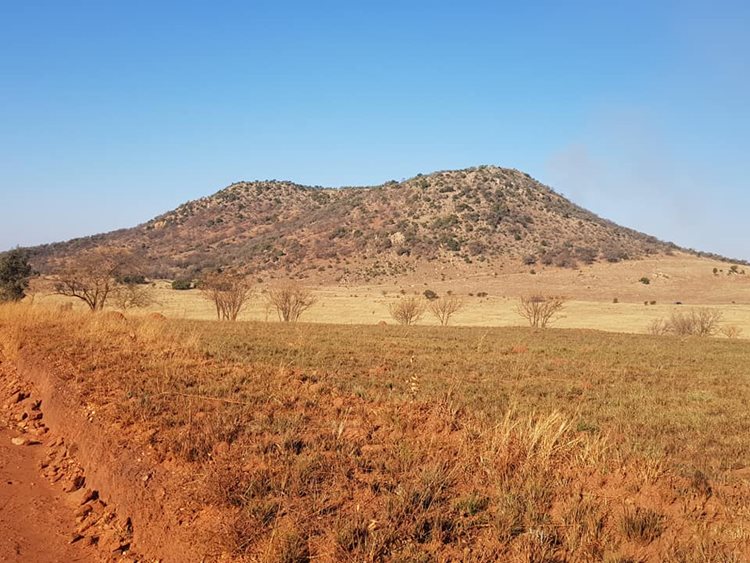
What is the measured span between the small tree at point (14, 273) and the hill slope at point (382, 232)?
148 feet

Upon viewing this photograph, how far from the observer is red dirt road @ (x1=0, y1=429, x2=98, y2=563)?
16.2 feet

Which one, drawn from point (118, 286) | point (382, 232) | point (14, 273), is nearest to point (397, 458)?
point (118, 286)

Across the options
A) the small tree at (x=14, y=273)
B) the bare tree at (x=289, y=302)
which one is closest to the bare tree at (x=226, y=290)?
the bare tree at (x=289, y=302)

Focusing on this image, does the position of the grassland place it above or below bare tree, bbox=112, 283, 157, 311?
below

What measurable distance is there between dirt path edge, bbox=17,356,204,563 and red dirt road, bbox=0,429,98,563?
1.42 feet

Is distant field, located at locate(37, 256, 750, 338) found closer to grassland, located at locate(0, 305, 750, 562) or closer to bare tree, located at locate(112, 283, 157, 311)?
bare tree, located at locate(112, 283, 157, 311)

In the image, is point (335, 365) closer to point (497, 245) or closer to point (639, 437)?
point (639, 437)

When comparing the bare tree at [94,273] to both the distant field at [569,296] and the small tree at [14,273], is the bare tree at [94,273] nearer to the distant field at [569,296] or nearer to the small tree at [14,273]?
the small tree at [14,273]

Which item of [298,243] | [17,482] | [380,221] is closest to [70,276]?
[17,482]

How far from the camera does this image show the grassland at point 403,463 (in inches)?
175

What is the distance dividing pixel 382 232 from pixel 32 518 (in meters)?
101

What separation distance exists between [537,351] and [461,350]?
3.55 meters

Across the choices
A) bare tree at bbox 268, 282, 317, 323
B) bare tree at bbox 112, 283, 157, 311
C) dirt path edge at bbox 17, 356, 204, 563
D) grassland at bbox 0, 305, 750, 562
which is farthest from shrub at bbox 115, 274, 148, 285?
dirt path edge at bbox 17, 356, 204, 563

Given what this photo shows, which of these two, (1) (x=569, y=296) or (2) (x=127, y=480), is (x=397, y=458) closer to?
(2) (x=127, y=480)
